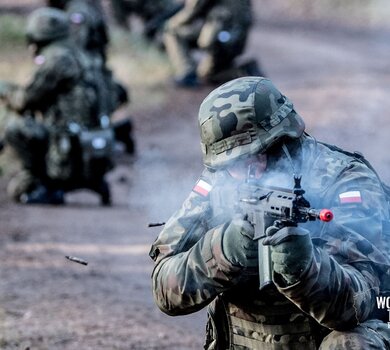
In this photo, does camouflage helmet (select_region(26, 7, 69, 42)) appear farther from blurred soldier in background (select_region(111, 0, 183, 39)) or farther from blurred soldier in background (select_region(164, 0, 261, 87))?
blurred soldier in background (select_region(111, 0, 183, 39))

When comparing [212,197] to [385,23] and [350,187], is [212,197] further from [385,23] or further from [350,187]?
[385,23]

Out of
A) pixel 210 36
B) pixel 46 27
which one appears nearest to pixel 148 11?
pixel 210 36

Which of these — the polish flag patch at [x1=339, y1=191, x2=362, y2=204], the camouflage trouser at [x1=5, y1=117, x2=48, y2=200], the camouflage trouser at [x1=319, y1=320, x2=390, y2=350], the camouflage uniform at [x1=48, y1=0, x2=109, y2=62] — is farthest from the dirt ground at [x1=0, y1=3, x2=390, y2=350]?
the polish flag patch at [x1=339, y1=191, x2=362, y2=204]

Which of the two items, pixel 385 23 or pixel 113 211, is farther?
pixel 385 23

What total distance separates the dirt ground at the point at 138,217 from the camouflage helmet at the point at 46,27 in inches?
66.0

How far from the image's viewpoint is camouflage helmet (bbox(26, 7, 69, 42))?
11.4 m

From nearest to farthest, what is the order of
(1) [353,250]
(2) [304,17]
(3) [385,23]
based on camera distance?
(1) [353,250] → (3) [385,23] → (2) [304,17]

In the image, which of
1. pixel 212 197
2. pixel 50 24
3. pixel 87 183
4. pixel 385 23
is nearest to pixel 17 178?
pixel 87 183

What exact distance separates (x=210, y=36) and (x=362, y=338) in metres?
13.4

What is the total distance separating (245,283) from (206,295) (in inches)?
9.1

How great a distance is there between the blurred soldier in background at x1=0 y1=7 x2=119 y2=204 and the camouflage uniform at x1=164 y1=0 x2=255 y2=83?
224 inches

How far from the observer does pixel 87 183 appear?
1197 cm

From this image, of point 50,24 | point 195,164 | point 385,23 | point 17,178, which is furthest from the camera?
point 385,23

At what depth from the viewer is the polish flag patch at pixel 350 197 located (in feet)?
15.3
